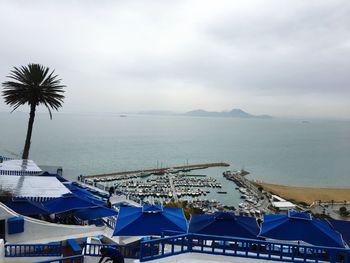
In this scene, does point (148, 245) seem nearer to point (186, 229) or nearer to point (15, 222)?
point (186, 229)

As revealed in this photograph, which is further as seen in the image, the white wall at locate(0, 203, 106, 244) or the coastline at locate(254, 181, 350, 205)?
the coastline at locate(254, 181, 350, 205)

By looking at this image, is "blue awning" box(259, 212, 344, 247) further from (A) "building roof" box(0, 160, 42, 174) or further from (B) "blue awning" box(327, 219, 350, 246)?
(A) "building roof" box(0, 160, 42, 174)

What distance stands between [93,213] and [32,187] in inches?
236

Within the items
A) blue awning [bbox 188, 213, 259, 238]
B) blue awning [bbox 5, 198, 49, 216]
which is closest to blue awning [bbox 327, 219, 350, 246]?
blue awning [bbox 188, 213, 259, 238]

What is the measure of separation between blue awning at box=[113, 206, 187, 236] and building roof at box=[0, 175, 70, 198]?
25.1ft

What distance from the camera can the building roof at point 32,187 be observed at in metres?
17.7

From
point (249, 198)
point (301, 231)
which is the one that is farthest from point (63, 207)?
point (249, 198)

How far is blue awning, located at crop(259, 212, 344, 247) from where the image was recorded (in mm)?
10734

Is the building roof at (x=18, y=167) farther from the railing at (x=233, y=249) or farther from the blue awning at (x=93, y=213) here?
the railing at (x=233, y=249)

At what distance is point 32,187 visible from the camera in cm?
1934

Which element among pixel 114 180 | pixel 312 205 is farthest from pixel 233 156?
pixel 312 205

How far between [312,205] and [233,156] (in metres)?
78.7

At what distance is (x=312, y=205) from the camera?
2149 inches

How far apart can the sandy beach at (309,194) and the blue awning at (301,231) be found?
53.4 meters
